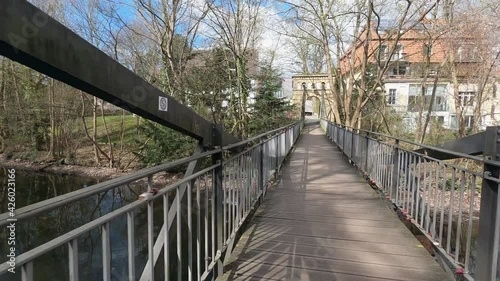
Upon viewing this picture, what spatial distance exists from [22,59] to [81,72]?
19cm

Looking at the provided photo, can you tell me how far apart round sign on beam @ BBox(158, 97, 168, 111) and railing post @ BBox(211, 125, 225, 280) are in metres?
0.68

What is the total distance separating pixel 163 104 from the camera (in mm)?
1773

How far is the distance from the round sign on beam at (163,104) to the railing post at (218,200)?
0.68m

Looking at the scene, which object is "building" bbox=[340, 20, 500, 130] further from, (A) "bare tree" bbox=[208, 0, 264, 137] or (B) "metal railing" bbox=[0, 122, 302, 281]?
(B) "metal railing" bbox=[0, 122, 302, 281]

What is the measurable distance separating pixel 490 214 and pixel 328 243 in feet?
5.24

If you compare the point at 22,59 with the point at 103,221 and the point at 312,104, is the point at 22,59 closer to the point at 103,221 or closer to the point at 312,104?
the point at 103,221

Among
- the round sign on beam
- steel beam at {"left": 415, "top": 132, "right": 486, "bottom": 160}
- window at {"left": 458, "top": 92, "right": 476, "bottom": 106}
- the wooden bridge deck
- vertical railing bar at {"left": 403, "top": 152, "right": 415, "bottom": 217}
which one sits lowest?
the wooden bridge deck

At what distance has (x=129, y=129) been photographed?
1947 cm

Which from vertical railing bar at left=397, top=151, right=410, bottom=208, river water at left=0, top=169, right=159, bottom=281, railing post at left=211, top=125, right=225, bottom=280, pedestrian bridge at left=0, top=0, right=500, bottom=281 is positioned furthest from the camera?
river water at left=0, top=169, right=159, bottom=281

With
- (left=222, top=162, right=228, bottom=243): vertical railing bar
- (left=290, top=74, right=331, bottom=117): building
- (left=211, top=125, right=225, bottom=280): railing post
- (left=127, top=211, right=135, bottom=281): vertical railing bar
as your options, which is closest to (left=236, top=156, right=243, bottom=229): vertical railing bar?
(left=222, top=162, right=228, bottom=243): vertical railing bar

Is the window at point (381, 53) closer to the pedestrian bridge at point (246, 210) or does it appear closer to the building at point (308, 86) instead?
the pedestrian bridge at point (246, 210)

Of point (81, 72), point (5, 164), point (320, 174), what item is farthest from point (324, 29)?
point (5, 164)

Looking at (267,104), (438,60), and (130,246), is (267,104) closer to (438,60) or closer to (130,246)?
Result: (438,60)

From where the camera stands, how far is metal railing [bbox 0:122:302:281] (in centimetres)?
106
